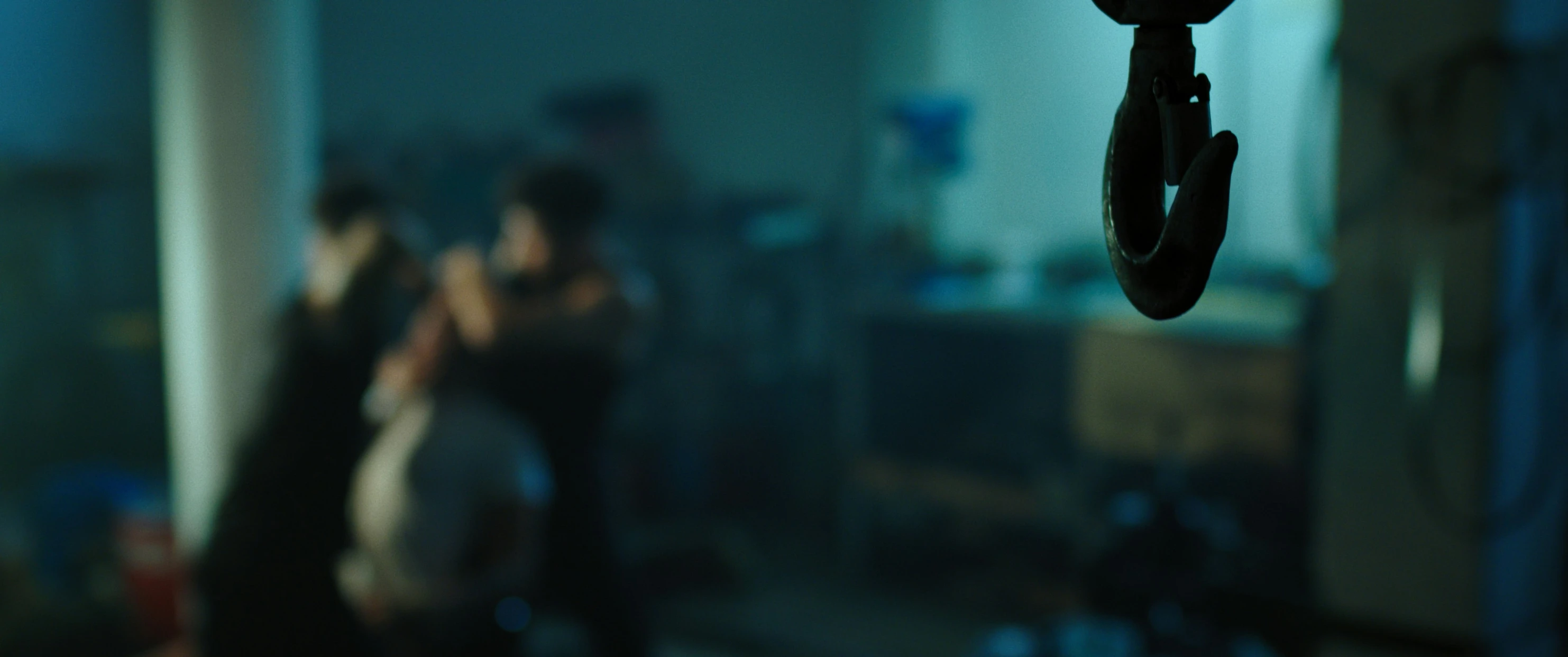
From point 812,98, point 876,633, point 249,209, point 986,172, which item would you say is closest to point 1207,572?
point 876,633

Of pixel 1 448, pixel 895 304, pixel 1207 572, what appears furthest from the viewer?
pixel 1 448

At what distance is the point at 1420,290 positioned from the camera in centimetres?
156

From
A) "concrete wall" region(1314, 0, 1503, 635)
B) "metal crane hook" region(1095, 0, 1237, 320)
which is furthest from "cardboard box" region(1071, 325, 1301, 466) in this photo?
"metal crane hook" region(1095, 0, 1237, 320)

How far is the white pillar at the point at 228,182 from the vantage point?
1941 millimetres

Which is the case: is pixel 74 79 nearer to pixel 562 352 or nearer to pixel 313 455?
pixel 313 455

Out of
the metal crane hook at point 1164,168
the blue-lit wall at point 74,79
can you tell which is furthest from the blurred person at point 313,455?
the metal crane hook at point 1164,168

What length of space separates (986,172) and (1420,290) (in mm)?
582

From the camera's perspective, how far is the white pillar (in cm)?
194

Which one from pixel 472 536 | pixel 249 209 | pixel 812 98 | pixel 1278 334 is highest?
pixel 812 98

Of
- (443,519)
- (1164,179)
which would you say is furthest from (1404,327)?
(1164,179)

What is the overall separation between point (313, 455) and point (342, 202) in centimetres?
39

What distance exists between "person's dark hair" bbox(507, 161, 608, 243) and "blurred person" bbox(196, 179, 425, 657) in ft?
0.68

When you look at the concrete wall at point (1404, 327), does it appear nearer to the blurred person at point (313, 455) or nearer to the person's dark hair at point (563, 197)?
the person's dark hair at point (563, 197)

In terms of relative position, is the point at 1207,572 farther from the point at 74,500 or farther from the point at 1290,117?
the point at 74,500
